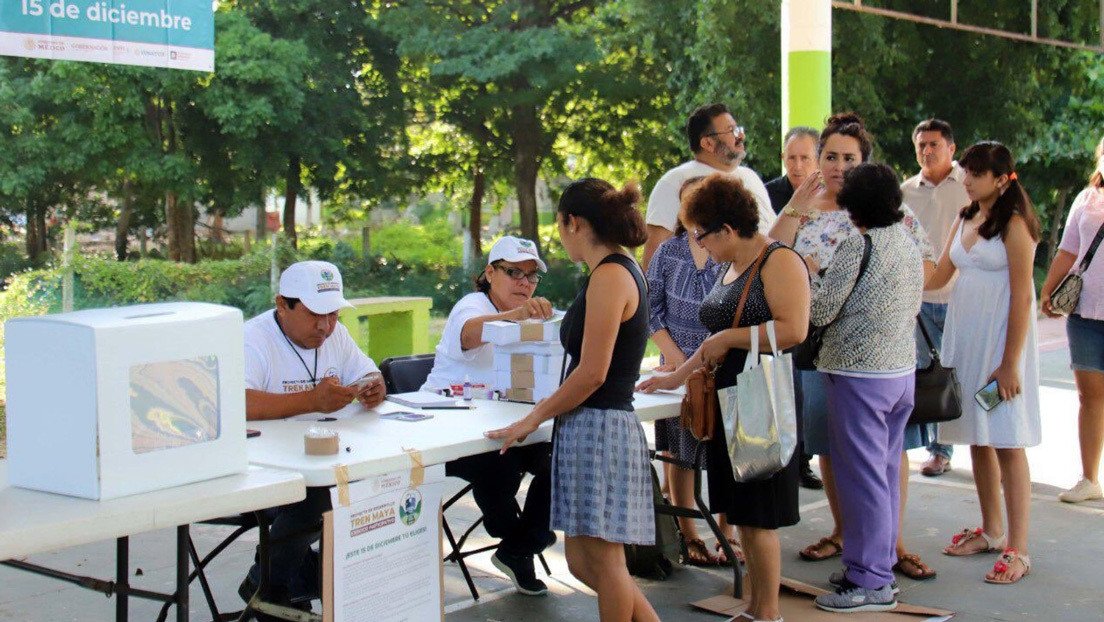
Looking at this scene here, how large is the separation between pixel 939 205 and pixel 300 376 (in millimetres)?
3294

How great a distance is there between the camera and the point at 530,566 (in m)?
4.71

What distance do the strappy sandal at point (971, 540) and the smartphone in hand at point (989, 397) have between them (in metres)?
0.65

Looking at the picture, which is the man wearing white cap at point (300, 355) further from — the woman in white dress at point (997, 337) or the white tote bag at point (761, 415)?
the woman in white dress at point (997, 337)

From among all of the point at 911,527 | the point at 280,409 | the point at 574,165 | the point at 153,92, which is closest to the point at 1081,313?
the point at 911,527

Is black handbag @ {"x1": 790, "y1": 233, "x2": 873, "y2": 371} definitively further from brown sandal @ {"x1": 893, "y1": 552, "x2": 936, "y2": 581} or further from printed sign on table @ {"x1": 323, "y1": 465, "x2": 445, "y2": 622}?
printed sign on table @ {"x1": 323, "y1": 465, "x2": 445, "y2": 622}

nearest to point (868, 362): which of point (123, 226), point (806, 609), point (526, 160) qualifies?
point (806, 609)

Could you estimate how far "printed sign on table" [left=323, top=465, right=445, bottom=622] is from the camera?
11.0ft

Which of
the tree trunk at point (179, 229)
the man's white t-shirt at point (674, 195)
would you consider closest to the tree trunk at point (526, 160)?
the tree trunk at point (179, 229)

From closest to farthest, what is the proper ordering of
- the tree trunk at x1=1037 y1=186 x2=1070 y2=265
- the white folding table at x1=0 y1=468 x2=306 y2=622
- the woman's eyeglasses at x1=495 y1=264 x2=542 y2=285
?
the white folding table at x1=0 y1=468 x2=306 y2=622 < the woman's eyeglasses at x1=495 y1=264 x2=542 y2=285 < the tree trunk at x1=1037 y1=186 x2=1070 y2=265

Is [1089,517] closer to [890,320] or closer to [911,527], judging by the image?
[911,527]

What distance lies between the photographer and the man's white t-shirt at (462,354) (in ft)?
15.5

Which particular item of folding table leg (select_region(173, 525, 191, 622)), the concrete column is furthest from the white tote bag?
the concrete column

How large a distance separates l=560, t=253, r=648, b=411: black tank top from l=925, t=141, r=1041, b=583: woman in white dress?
1.89 m

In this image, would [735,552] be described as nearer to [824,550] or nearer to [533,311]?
[824,550]
